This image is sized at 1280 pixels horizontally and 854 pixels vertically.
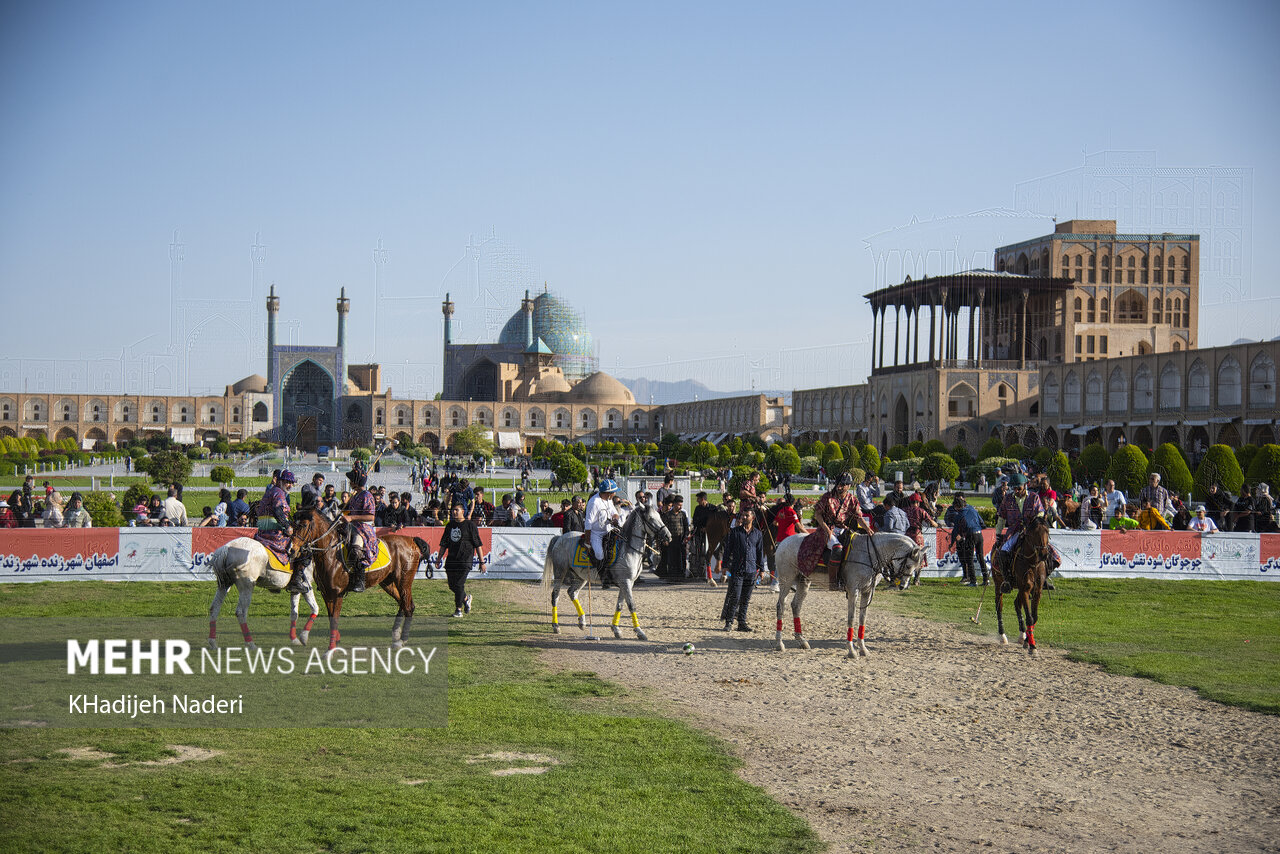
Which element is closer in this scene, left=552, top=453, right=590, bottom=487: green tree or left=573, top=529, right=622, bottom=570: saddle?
left=573, top=529, right=622, bottom=570: saddle

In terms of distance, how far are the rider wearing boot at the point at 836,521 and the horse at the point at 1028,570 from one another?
1.40 m

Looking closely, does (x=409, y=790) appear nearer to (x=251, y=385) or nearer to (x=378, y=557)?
(x=378, y=557)

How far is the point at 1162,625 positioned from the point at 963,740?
6.02 metres

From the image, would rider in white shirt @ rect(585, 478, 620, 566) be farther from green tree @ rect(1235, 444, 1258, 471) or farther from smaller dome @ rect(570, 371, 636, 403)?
smaller dome @ rect(570, 371, 636, 403)

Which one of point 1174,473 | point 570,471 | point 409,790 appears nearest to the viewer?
point 409,790

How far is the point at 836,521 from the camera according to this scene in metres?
9.85

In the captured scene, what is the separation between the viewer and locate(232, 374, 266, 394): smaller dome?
337 feet

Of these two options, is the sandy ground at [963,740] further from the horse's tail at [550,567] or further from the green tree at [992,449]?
the green tree at [992,449]

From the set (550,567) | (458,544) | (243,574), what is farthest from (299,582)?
(550,567)

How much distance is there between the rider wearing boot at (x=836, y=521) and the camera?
9742 millimetres

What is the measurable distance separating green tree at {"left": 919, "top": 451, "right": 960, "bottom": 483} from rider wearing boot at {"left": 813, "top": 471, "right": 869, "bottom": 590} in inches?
1047

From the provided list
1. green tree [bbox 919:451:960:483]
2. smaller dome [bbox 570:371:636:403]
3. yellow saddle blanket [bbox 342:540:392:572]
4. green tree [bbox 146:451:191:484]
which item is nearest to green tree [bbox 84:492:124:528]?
yellow saddle blanket [bbox 342:540:392:572]

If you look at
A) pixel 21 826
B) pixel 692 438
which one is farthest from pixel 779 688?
pixel 692 438

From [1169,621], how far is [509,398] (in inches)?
3413
